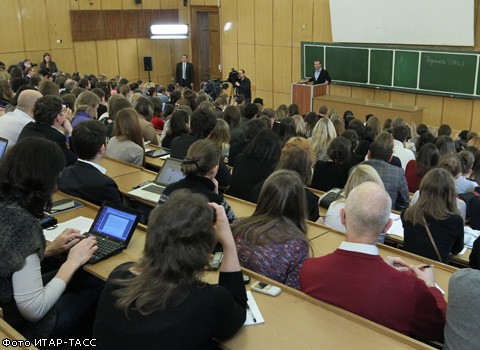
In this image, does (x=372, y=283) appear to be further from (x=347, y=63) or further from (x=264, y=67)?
(x=264, y=67)

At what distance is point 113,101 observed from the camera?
6125 mm

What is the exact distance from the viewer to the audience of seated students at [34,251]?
2162 millimetres

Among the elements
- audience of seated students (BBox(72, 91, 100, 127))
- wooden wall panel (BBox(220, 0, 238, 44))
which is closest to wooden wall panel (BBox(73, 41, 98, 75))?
wooden wall panel (BBox(220, 0, 238, 44))

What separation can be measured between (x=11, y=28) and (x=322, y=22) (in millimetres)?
7769

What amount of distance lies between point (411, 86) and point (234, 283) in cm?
961

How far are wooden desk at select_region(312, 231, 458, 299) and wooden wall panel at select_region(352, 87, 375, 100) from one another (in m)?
8.69

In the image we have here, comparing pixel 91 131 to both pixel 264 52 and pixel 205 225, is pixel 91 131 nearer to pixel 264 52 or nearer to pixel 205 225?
pixel 205 225

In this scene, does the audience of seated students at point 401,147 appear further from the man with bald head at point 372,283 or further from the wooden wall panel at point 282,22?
the wooden wall panel at point 282,22

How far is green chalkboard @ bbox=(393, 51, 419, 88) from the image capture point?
10320mm

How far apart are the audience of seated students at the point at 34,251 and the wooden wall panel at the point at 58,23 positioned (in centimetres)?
1156

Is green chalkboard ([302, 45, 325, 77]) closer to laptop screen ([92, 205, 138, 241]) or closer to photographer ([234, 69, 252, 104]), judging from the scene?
photographer ([234, 69, 252, 104])

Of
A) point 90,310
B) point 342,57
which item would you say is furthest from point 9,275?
point 342,57

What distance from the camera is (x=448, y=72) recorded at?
9805 millimetres

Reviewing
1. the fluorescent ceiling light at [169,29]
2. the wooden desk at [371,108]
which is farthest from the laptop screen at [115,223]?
the fluorescent ceiling light at [169,29]
